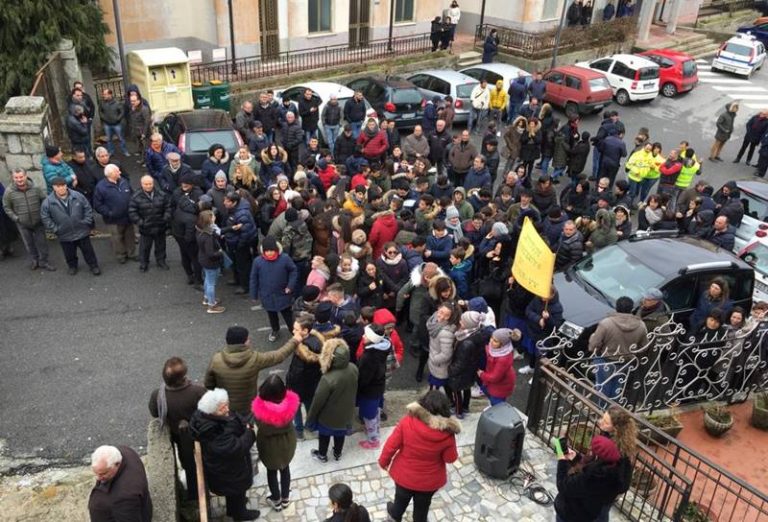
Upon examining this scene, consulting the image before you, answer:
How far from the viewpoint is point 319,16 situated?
23.1 metres

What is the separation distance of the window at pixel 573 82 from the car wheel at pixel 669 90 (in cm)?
524

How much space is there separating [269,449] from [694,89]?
81.1 feet

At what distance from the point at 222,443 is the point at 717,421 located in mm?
6628

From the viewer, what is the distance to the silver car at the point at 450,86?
63.8ft

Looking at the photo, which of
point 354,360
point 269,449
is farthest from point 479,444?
point 269,449

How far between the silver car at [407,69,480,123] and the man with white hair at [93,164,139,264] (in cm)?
1074

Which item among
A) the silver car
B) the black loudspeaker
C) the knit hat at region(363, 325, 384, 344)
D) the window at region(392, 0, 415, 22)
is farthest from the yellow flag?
the window at region(392, 0, 415, 22)

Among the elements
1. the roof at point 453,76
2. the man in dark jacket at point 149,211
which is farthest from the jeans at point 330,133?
the man in dark jacket at point 149,211

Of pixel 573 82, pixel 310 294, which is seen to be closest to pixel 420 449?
pixel 310 294

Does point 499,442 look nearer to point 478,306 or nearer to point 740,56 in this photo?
point 478,306

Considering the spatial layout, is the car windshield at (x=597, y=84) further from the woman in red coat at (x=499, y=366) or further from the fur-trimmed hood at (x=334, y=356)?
the fur-trimmed hood at (x=334, y=356)

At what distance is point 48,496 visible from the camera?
6.59m

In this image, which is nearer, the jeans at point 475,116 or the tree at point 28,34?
the tree at point 28,34

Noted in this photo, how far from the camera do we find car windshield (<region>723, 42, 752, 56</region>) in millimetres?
26828
